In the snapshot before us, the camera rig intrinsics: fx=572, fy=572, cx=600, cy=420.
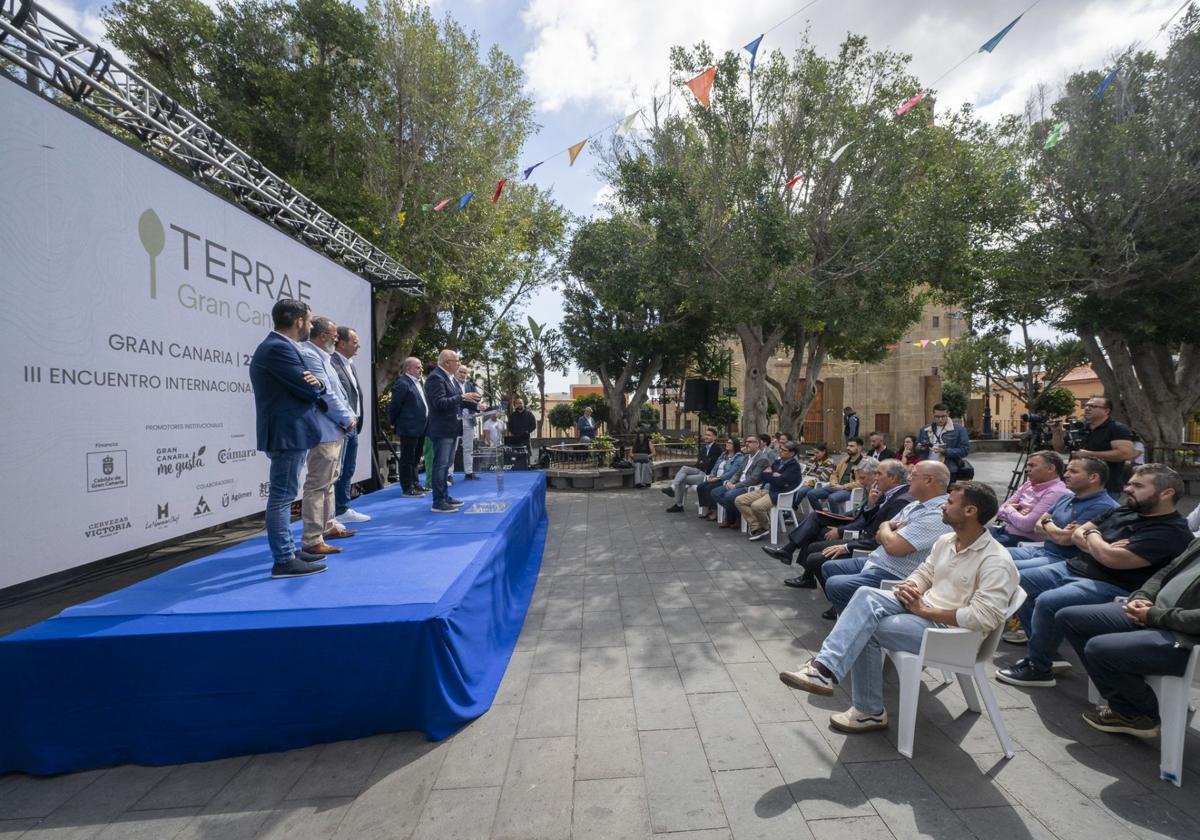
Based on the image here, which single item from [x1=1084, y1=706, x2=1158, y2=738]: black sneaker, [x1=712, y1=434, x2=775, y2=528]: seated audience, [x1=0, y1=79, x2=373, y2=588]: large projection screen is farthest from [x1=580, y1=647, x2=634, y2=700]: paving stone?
[x1=712, y1=434, x2=775, y2=528]: seated audience

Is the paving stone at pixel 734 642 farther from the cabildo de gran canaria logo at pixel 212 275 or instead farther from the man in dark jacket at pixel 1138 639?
the cabildo de gran canaria logo at pixel 212 275

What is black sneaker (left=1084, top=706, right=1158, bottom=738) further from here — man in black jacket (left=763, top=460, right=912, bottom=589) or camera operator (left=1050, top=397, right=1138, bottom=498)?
camera operator (left=1050, top=397, right=1138, bottom=498)

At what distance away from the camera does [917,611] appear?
251 cm

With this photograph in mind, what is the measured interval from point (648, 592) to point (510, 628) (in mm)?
1371

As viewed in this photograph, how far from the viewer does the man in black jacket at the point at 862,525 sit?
3846 millimetres

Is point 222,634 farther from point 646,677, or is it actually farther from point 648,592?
point 648,592

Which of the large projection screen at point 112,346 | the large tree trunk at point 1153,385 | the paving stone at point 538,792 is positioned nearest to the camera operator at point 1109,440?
the paving stone at point 538,792

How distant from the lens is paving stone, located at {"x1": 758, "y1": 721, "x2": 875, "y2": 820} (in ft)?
6.86

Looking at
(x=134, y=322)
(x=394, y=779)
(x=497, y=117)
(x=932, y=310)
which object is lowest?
(x=394, y=779)

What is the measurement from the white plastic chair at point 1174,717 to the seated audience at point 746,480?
463 centimetres

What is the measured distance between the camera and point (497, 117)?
1157 centimetres

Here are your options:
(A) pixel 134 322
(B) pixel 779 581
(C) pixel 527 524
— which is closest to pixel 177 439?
(A) pixel 134 322

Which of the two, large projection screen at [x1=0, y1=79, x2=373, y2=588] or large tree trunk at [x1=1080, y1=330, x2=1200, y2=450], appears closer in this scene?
large projection screen at [x1=0, y1=79, x2=373, y2=588]

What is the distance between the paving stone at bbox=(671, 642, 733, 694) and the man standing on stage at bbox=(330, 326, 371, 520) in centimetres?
252
